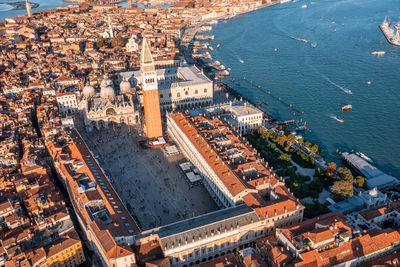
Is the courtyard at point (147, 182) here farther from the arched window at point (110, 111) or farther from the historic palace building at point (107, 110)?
the arched window at point (110, 111)

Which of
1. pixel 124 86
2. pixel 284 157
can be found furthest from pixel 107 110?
pixel 284 157

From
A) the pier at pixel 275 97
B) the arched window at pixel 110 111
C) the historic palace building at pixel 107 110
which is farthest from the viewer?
the pier at pixel 275 97

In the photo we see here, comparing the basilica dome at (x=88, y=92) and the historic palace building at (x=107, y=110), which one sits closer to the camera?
the historic palace building at (x=107, y=110)

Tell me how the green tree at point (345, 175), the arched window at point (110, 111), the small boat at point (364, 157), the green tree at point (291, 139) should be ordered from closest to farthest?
the green tree at point (345, 175), the small boat at point (364, 157), the green tree at point (291, 139), the arched window at point (110, 111)

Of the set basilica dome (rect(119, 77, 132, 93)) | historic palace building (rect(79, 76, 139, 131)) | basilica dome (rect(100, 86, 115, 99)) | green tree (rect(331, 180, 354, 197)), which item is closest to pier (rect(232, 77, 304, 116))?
green tree (rect(331, 180, 354, 197))

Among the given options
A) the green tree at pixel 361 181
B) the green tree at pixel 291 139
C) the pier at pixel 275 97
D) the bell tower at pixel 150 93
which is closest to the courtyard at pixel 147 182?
the bell tower at pixel 150 93

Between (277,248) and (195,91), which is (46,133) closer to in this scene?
(195,91)

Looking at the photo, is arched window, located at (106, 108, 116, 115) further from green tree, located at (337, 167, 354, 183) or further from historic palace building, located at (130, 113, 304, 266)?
green tree, located at (337, 167, 354, 183)
